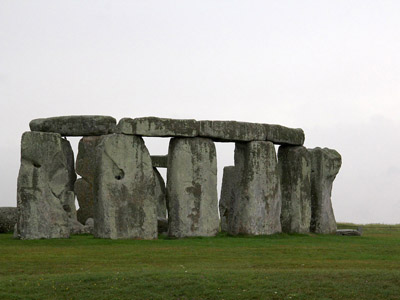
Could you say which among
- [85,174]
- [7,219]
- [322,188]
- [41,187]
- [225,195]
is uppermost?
[85,174]

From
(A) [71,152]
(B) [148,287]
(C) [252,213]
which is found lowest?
(B) [148,287]

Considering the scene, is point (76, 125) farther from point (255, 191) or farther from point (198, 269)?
point (198, 269)

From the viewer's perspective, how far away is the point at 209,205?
30562mm

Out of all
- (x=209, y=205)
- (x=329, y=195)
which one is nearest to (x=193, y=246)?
(x=209, y=205)

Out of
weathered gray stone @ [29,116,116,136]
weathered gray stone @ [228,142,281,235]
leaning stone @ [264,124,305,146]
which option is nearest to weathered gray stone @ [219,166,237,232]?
leaning stone @ [264,124,305,146]

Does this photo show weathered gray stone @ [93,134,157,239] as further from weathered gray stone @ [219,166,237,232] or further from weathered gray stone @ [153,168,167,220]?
weathered gray stone @ [153,168,167,220]

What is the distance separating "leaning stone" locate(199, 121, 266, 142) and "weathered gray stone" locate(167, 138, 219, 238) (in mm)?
413

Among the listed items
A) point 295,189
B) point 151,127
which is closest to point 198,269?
point 151,127

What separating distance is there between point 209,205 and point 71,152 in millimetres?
6087

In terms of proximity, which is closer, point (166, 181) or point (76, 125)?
→ point (76, 125)

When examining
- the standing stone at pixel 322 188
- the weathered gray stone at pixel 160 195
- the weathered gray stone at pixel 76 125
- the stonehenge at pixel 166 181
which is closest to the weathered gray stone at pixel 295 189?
the stonehenge at pixel 166 181

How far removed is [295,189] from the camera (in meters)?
33.7

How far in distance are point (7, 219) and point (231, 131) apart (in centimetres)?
1021

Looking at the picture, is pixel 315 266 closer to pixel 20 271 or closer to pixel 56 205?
pixel 20 271
